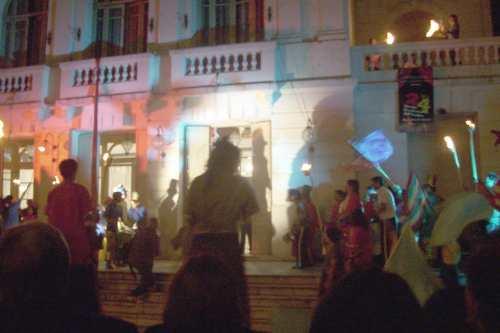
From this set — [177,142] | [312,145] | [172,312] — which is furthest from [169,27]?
[172,312]

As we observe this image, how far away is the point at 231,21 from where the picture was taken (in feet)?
45.5

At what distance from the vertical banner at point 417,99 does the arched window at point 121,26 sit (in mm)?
7444

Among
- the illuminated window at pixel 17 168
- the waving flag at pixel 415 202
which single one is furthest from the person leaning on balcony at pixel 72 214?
the illuminated window at pixel 17 168

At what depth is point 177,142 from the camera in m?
13.1

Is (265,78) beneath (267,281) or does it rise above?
above

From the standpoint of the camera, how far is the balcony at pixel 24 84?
46.7ft

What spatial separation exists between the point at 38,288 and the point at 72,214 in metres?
3.62

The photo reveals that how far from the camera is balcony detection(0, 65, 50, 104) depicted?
14.2m

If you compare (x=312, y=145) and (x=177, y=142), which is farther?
(x=177, y=142)

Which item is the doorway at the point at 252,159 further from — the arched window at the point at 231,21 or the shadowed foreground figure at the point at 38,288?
the shadowed foreground figure at the point at 38,288

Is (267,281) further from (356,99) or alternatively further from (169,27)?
(169,27)

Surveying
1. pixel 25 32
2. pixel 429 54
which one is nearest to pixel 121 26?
pixel 25 32

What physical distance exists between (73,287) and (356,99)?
10.5 m

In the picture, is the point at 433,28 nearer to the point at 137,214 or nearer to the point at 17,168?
the point at 137,214
